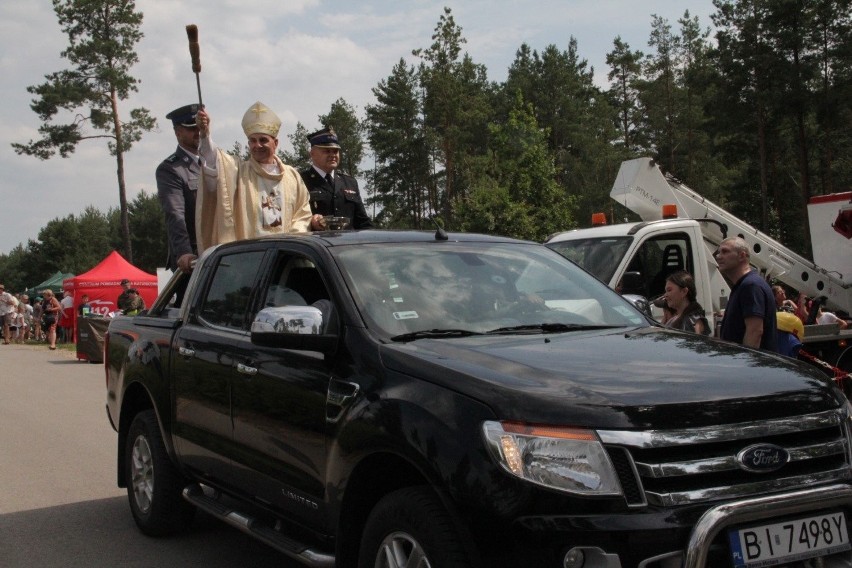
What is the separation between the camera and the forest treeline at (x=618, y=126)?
41.6m

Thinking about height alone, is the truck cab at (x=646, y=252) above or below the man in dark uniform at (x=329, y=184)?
below

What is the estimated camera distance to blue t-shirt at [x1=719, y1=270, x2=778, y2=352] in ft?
21.0

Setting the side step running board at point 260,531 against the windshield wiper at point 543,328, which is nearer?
the side step running board at point 260,531

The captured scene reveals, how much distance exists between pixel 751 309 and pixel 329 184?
3.70 m

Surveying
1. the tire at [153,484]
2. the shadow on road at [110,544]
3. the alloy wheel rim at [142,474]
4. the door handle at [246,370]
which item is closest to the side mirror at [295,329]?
the door handle at [246,370]

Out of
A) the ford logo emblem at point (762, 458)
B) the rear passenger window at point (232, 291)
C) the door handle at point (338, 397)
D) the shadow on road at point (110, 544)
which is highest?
the rear passenger window at point (232, 291)

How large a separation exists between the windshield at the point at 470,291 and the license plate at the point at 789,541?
1.37m

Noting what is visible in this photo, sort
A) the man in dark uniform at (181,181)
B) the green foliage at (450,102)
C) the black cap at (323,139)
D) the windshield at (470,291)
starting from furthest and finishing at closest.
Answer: the green foliage at (450,102), the black cap at (323,139), the man in dark uniform at (181,181), the windshield at (470,291)

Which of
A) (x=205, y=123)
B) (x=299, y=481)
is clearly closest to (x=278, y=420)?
(x=299, y=481)

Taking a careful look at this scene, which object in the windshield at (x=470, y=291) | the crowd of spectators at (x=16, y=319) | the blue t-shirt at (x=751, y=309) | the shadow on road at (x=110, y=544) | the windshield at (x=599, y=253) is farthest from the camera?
the crowd of spectators at (x=16, y=319)

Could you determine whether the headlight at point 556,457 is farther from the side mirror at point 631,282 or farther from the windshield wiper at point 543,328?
the side mirror at point 631,282

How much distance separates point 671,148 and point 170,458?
182 ft

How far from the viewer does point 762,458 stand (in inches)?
119

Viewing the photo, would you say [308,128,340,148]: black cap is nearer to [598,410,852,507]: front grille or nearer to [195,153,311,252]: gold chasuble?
[195,153,311,252]: gold chasuble
